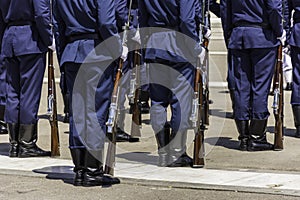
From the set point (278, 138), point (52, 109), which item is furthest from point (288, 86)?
point (52, 109)

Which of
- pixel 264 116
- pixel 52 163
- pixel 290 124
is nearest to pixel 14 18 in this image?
pixel 52 163

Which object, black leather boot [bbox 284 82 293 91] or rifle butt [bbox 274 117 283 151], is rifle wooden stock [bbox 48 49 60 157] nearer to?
rifle butt [bbox 274 117 283 151]

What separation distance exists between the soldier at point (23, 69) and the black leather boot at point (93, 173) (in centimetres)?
175

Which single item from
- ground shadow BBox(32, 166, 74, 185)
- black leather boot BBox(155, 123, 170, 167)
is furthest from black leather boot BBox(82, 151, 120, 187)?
black leather boot BBox(155, 123, 170, 167)

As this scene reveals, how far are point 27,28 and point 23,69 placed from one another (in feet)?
1.46

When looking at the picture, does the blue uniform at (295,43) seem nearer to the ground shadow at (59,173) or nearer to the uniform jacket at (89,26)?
the ground shadow at (59,173)

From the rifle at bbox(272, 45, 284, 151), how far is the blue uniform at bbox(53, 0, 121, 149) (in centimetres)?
248

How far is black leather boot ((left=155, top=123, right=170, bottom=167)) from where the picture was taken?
28.0 ft

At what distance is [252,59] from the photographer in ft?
31.1

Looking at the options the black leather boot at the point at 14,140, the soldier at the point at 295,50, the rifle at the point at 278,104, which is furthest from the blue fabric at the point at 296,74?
the black leather boot at the point at 14,140

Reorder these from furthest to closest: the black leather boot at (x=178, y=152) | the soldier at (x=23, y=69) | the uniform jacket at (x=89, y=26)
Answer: the soldier at (x=23, y=69) → the black leather boot at (x=178, y=152) → the uniform jacket at (x=89, y=26)

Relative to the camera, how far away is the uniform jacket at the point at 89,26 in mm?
7375

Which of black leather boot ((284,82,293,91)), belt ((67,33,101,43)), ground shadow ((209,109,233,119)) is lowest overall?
black leather boot ((284,82,293,91))

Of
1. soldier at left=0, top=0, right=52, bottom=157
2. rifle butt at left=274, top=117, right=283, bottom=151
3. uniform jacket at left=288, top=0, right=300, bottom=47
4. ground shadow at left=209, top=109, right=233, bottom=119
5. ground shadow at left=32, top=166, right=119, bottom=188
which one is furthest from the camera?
ground shadow at left=209, top=109, right=233, bottom=119
